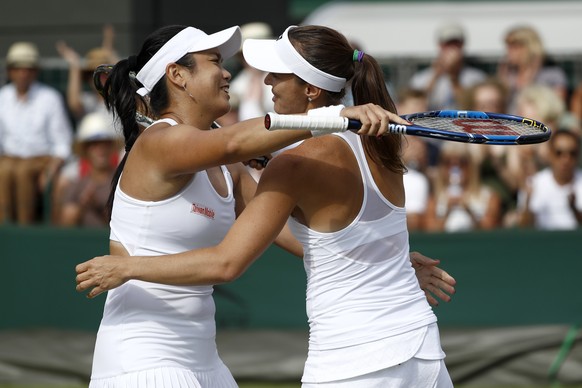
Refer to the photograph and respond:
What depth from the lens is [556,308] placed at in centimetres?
755

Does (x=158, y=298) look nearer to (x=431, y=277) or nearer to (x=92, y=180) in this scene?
(x=431, y=277)

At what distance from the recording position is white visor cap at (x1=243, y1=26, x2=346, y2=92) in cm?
333

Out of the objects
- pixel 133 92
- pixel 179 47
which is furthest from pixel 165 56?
pixel 133 92

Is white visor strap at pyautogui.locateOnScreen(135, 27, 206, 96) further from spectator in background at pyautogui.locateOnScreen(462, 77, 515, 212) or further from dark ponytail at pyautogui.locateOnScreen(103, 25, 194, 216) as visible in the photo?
spectator in background at pyautogui.locateOnScreen(462, 77, 515, 212)

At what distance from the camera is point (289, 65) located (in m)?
3.35

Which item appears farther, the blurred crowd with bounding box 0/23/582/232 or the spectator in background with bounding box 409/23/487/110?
the spectator in background with bounding box 409/23/487/110

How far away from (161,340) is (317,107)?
932mm

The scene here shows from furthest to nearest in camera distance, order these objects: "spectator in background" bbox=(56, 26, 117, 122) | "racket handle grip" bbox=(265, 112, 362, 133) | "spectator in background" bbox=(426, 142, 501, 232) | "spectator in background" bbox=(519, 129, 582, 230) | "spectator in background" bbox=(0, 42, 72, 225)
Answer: "spectator in background" bbox=(56, 26, 117, 122) < "spectator in background" bbox=(0, 42, 72, 225) < "spectator in background" bbox=(426, 142, 501, 232) < "spectator in background" bbox=(519, 129, 582, 230) < "racket handle grip" bbox=(265, 112, 362, 133)

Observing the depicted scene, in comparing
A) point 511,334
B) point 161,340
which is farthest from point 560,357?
point 161,340

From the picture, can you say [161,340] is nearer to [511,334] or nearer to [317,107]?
[317,107]

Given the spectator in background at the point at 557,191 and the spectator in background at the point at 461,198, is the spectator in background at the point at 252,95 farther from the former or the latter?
the spectator in background at the point at 557,191

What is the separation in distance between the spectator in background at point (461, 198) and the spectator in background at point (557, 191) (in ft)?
0.80

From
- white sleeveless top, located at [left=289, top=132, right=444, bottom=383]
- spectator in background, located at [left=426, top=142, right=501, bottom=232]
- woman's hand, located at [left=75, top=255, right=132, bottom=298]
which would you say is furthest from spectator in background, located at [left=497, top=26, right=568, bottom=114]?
woman's hand, located at [left=75, top=255, right=132, bottom=298]

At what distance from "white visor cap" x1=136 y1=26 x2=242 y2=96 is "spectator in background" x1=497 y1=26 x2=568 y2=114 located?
512 cm
